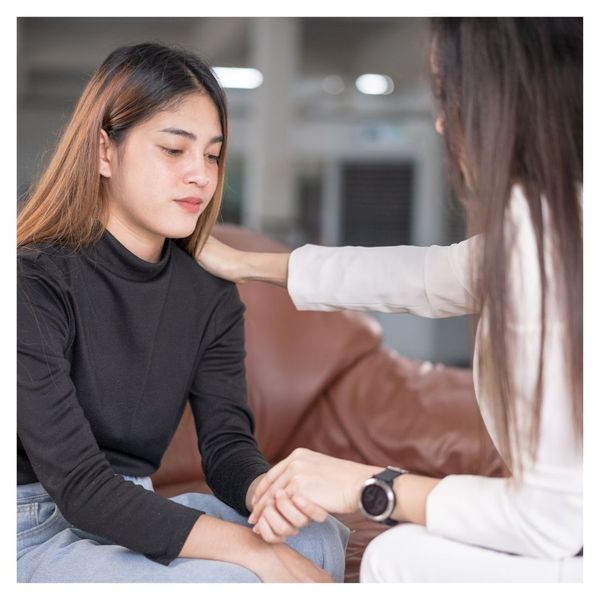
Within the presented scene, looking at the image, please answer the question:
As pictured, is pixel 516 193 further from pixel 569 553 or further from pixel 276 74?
pixel 276 74

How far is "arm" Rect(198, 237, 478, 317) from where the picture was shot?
54.2 inches

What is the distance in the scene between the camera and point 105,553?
50.4 inches

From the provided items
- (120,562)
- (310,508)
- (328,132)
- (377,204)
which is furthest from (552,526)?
(328,132)

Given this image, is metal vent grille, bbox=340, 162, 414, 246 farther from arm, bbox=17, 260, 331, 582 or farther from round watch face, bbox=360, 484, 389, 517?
round watch face, bbox=360, 484, 389, 517

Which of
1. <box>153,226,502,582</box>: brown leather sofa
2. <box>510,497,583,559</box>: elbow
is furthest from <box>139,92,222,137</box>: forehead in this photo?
<box>153,226,502,582</box>: brown leather sofa

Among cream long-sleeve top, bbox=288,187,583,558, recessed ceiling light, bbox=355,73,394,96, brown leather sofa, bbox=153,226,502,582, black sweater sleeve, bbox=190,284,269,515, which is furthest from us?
recessed ceiling light, bbox=355,73,394,96

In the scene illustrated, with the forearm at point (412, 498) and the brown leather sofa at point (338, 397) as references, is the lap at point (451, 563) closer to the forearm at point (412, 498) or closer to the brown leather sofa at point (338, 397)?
the forearm at point (412, 498)

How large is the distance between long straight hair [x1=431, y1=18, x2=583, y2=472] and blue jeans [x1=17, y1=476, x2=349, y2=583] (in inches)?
16.4

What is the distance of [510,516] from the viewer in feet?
3.43

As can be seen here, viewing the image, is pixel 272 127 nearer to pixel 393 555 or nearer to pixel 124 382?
pixel 124 382

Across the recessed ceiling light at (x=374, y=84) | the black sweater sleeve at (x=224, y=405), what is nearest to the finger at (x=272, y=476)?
the black sweater sleeve at (x=224, y=405)
